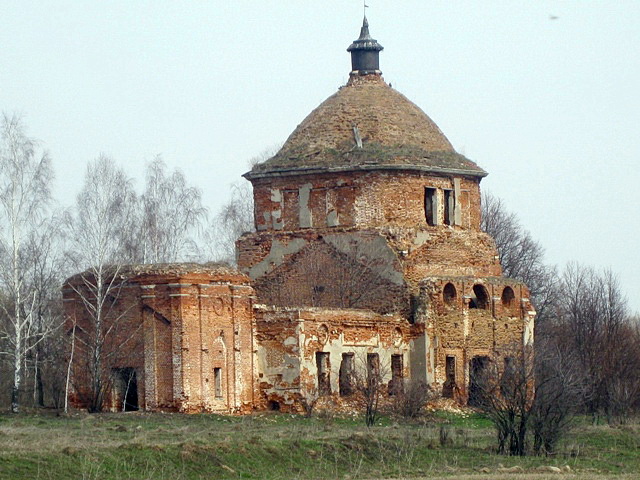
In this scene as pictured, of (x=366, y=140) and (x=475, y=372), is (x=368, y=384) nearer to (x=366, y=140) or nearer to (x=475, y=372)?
(x=475, y=372)

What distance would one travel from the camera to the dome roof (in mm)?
37531

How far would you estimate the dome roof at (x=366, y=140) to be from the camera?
37531 millimetres

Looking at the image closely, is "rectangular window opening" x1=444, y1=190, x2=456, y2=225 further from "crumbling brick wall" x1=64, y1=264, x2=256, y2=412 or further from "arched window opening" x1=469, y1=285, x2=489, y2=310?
"crumbling brick wall" x1=64, y1=264, x2=256, y2=412

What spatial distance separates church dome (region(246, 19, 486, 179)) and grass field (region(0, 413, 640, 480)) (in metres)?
8.22

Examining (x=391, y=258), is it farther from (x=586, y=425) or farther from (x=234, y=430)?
(x=234, y=430)

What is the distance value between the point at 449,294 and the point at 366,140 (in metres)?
4.08

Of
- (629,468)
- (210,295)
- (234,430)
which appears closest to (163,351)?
(210,295)

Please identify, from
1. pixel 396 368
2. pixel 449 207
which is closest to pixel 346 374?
pixel 396 368

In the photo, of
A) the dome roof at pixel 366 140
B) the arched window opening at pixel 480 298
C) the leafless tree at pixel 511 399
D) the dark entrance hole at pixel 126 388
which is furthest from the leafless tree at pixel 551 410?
the dome roof at pixel 366 140

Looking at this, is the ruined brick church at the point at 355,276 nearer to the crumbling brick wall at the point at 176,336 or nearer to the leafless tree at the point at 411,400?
the crumbling brick wall at the point at 176,336

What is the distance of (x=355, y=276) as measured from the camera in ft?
122

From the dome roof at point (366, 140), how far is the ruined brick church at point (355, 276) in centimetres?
4

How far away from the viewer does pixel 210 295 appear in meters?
33.0

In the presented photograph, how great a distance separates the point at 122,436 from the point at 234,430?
2856 millimetres
